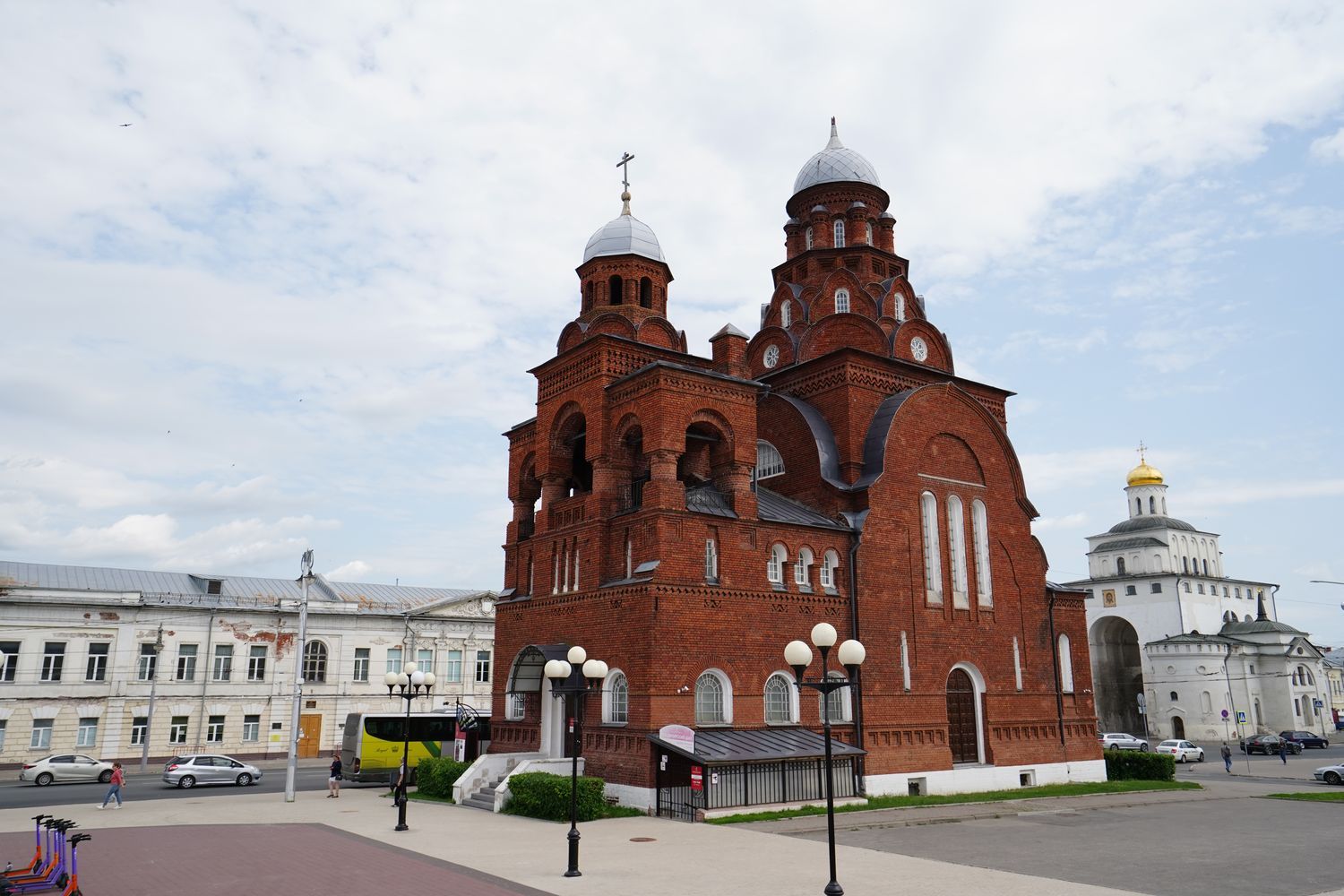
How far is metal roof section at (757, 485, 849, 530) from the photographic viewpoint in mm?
26125

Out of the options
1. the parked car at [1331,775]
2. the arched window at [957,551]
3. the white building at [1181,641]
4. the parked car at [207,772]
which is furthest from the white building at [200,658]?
the white building at [1181,641]

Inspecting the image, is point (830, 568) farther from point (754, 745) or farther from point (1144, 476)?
point (1144, 476)

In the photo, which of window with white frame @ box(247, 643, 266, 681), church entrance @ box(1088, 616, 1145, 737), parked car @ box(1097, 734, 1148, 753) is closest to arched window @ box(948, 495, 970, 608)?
parked car @ box(1097, 734, 1148, 753)

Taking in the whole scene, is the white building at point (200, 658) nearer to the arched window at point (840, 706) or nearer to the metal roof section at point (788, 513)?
the metal roof section at point (788, 513)

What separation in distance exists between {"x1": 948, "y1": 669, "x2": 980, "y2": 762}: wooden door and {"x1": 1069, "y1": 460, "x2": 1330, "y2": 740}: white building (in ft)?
140

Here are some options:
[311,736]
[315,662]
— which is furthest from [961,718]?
[311,736]

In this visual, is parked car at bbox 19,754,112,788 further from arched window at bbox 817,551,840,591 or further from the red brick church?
arched window at bbox 817,551,840,591

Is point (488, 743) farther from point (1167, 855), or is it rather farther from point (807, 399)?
point (1167, 855)

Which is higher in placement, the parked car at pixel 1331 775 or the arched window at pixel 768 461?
the arched window at pixel 768 461

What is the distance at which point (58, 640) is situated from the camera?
130 ft

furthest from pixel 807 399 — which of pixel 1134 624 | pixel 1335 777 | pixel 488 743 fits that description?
pixel 1134 624

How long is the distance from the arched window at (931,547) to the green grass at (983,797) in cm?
551

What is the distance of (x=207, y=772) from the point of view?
3184cm

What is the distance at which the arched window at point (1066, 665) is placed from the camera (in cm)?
3175
